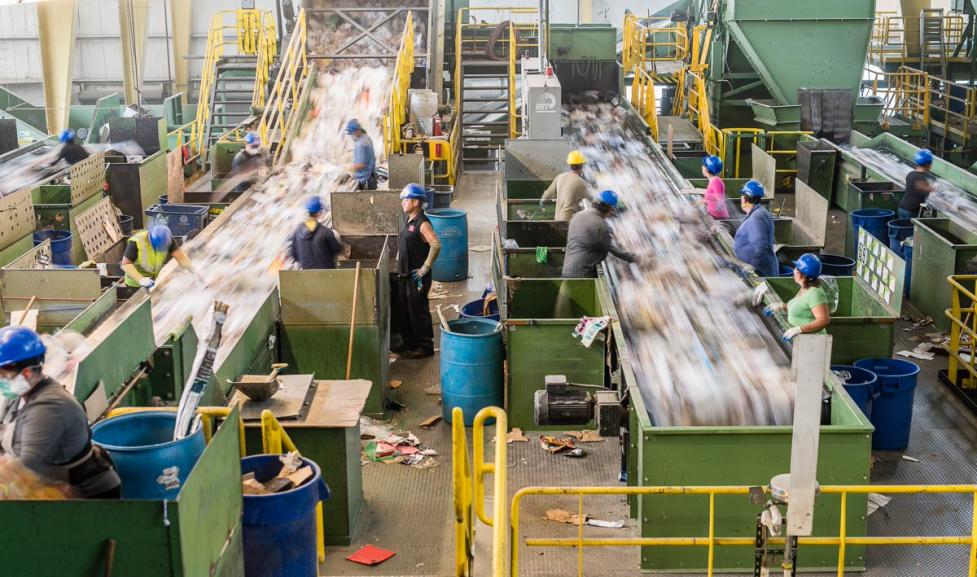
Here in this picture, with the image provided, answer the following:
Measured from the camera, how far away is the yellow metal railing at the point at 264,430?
648 cm

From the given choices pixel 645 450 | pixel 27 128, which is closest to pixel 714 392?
pixel 645 450

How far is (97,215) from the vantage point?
1423 cm

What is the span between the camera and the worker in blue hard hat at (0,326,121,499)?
520cm

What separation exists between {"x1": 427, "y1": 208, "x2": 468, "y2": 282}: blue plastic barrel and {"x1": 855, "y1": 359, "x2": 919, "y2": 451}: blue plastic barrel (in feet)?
19.3

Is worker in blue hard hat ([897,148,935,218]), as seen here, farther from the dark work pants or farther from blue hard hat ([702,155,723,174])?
the dark work pants

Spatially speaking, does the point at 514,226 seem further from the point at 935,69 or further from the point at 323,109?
the point at 935,69

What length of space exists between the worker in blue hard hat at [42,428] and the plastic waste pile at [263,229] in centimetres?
86

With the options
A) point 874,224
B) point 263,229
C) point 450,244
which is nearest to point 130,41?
point 450,244

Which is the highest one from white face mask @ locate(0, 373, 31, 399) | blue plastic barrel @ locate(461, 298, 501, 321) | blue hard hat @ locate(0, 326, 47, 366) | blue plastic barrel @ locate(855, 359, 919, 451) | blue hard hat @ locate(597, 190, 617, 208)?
blue hard hat @ locate(597, 190, 617, 208)

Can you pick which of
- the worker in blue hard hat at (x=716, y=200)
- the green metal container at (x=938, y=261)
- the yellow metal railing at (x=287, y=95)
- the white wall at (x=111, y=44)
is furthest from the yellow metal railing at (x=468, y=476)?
the white wall at (x=111, y=44)

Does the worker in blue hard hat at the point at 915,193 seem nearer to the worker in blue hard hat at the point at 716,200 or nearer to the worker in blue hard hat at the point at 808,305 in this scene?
the worker in blue hard hat at the point at 716,200

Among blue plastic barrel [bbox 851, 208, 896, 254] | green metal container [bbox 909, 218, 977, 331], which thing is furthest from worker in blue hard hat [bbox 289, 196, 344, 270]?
blue plastic barrel [bbox 851, 208, 896, 254]

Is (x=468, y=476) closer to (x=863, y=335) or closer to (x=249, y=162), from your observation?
(x=863, y=335)

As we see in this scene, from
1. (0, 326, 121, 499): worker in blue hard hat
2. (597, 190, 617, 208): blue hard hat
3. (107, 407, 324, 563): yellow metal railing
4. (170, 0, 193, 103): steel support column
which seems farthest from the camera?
(170, 0, 193, 103): steel support column
